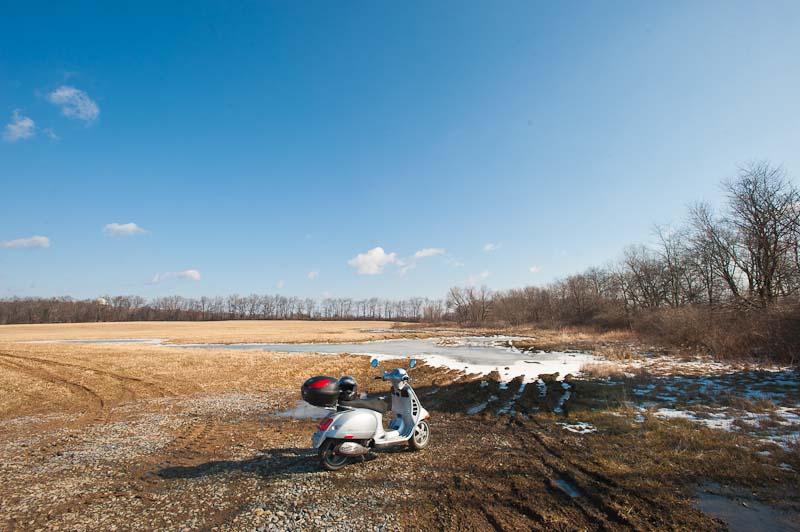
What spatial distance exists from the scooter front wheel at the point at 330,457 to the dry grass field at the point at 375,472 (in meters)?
0.14

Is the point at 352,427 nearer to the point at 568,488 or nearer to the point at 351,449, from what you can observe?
the point at 351,449

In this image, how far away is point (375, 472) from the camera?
5.81 metres

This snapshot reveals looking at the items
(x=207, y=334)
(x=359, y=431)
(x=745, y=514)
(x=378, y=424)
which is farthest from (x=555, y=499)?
(x=207, y=334)

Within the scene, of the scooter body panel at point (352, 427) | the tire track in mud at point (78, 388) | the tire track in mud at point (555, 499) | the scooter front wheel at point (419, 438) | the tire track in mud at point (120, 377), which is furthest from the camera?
the tire track in mud at point (120, 377)

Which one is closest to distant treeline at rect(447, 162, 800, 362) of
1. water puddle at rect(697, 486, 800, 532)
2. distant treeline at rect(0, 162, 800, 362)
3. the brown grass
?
distant treeline at rect(0, 162, 800, 362)

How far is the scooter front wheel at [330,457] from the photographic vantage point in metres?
5.70

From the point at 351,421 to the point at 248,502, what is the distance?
1.65 meters

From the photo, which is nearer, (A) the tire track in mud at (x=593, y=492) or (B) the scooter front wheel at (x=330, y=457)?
(A) the tire track in mud at (x=593, y=492)

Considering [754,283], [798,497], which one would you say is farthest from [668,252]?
[798,497]

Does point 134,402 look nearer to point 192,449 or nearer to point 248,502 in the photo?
point 192,449

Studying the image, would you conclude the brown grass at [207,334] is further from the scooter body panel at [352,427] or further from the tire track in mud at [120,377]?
the scooter body panel at [352,427]

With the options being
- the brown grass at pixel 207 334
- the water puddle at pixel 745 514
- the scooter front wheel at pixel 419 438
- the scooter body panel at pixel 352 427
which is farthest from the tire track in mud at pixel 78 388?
the brown grass at pixel 207 334

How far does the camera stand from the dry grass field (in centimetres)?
445

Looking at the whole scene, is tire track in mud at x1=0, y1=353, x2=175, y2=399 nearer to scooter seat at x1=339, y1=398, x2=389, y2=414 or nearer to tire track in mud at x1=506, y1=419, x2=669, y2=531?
scooter seat at x1=339, y1=398, x2=389, y2=414
